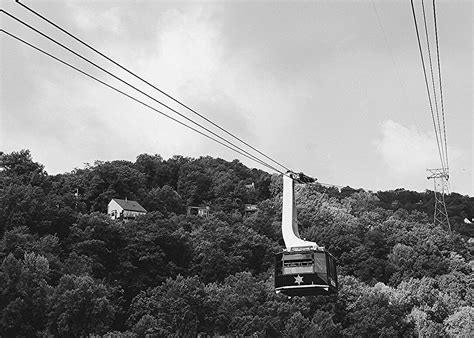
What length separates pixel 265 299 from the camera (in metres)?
72.1

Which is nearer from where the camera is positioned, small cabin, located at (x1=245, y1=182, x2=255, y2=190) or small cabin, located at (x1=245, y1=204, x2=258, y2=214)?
small cabin, located at (x1=245, y1=204, x2=258, y2=214)

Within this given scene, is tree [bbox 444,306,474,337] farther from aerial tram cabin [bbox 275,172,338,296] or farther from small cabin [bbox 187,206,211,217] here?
small cabin [bbox 187,206,211,217]

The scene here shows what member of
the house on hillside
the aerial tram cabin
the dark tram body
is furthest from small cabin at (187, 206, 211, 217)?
the dark tram body

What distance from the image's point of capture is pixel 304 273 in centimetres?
2864

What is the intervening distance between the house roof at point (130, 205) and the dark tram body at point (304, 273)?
7847cm

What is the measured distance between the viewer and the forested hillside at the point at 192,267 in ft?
201

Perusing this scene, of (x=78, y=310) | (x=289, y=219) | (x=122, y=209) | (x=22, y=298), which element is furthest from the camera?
(x=122, y=209)

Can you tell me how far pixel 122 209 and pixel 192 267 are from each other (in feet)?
79.1

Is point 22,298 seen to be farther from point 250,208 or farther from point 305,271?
point 250,208

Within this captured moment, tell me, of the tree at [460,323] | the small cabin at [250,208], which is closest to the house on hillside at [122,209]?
the small cabin at [250,208]

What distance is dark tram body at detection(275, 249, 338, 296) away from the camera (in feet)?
93.4

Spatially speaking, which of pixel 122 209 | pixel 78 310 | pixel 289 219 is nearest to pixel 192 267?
pixel 122 209

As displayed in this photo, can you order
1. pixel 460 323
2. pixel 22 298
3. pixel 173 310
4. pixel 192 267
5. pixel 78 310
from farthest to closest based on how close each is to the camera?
pixel 192 267
pixel 460 323
pixel 173 310
pixel 78 310
pixel 22 298

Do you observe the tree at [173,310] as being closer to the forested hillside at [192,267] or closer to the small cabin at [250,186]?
the forested hillside at [192,267]
